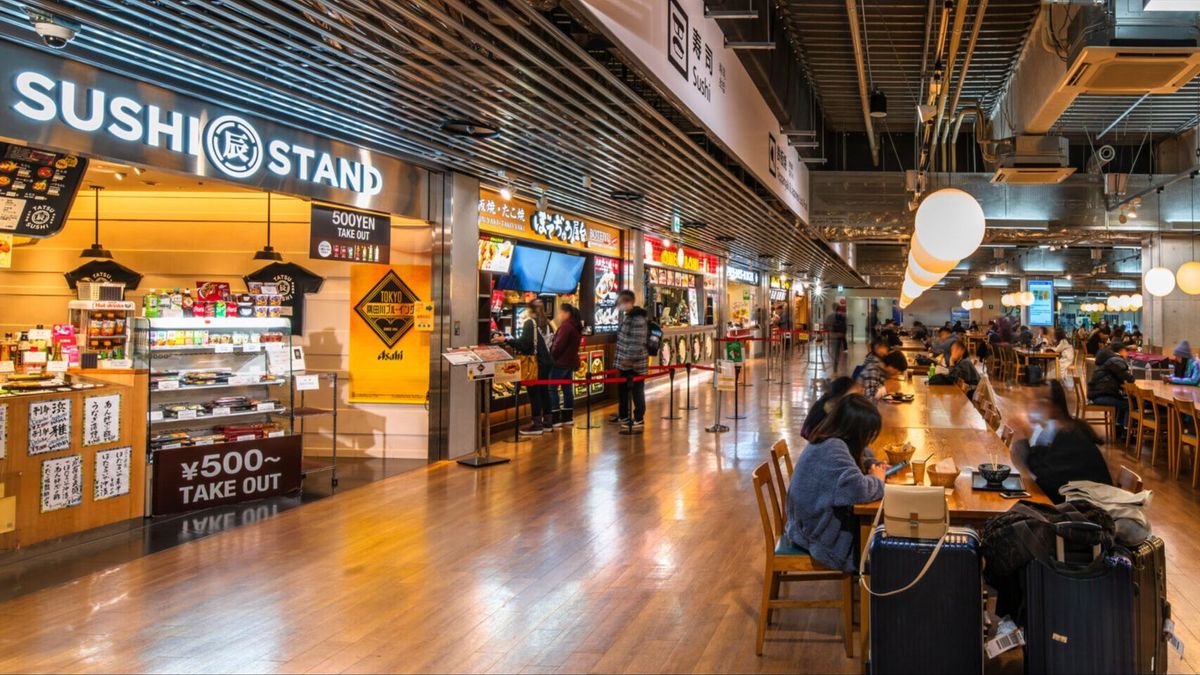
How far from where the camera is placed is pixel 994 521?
10.2 ft

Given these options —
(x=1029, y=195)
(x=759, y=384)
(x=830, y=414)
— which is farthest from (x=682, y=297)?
(x=830, y=414)

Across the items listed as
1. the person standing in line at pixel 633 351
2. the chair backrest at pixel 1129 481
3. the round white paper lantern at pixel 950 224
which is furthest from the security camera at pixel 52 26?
the person standing in line at pixel 633 351

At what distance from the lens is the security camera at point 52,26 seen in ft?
13.2

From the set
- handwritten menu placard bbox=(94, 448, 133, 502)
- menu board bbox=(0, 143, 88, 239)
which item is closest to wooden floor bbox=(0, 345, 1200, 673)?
handwritten menu placard bbox=(94, 448, 133, 502)

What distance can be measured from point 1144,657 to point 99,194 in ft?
30.6

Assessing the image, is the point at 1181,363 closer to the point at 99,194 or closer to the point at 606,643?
the point at 606,643

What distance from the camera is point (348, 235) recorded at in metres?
7.43

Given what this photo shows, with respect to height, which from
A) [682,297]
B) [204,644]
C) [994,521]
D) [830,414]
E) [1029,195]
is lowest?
[204,644]

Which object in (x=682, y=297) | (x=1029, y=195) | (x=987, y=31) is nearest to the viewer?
(x=987, y=31)

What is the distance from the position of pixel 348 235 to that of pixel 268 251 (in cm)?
115

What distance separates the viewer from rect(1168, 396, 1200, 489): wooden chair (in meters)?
7.18

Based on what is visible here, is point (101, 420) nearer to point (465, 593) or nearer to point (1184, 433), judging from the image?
point (465, 593)

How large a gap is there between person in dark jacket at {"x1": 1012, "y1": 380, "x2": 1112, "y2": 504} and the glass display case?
215 inches

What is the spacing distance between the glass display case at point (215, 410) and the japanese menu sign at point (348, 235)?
0.76m
